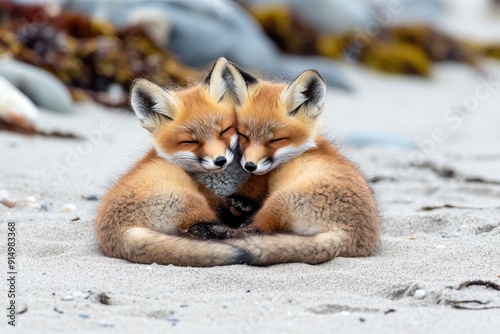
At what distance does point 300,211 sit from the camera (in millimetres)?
5176

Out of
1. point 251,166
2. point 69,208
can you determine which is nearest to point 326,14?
point 69,208

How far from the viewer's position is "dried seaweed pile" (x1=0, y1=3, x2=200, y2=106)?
1371 cm

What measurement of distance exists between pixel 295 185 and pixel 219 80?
0.89 metres

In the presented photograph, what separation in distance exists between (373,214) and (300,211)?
0.56 m

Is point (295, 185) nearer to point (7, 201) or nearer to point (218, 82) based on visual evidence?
point (218, 82)

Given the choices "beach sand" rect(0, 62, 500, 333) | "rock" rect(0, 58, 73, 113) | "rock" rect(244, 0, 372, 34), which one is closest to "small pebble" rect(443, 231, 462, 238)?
"beach sand" rect(0, 62, 500, 333)

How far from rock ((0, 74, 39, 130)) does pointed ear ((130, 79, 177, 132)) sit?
500 centimetres

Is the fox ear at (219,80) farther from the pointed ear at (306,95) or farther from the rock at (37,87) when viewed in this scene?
the rock at (37,87)

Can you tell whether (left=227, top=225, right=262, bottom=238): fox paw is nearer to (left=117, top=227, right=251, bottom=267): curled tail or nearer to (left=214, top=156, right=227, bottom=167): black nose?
(left=117, top=227, right=251, bottom=267): curled tail

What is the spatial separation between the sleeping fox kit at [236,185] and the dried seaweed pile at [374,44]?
1442 cm

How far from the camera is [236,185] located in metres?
5.65

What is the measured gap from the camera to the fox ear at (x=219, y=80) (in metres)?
5.55

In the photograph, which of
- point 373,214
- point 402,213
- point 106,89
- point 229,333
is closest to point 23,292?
point 229,333

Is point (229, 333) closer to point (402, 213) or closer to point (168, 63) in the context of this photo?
point (402, 213)
